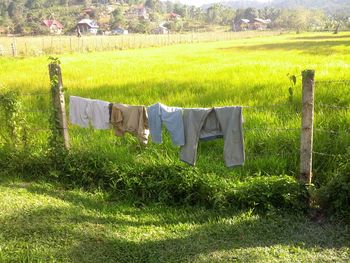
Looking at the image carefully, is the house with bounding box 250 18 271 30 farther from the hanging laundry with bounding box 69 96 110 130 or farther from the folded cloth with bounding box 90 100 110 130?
the folded cloth with bounding box 90 100 110 130

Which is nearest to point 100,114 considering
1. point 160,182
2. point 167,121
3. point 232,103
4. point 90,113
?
point 90,113

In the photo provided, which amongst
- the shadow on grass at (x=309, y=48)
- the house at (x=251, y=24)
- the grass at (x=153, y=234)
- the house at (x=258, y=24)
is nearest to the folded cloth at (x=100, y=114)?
the grass at (x=153, y=234)

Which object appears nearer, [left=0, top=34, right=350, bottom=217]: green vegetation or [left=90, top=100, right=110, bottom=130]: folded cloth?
[left=0, top=34, right=350, bottom=217]: green vegetation

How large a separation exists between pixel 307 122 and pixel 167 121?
157cm

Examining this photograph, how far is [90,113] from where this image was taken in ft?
17.6

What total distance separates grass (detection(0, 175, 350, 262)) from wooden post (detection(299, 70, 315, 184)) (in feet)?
1.76

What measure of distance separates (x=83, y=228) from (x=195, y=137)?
61.3 inches

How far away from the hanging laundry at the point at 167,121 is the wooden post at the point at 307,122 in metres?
1.35

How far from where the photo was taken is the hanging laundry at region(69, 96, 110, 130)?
5.21 meters

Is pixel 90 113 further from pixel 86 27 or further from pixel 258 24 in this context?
pixel 258 24

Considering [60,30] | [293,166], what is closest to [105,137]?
[293,166]

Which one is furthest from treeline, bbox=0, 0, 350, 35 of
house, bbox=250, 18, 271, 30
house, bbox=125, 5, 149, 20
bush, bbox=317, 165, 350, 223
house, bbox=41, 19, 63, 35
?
bush, bbox=317, 165, 350, 223

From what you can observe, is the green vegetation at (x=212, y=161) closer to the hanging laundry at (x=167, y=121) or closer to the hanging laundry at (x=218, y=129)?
the hanging laundry at (x=218, y=129)

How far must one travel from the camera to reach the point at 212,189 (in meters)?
4.60
